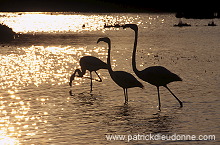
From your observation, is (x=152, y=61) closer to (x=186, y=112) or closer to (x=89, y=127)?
(x=186, y=112)

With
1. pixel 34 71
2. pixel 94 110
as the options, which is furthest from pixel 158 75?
pixel 34 71

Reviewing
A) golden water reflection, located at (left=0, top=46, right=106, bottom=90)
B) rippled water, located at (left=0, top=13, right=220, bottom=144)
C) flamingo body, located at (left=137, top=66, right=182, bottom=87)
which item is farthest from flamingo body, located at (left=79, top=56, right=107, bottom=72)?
flamingo body, located at (left=137, top=66, right=182, bottom=87)

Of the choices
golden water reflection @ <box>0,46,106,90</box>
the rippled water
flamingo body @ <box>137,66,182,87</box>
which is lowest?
the rippled water

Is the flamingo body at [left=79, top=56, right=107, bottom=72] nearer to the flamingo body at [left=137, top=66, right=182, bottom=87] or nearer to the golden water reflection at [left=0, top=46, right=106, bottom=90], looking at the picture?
the golden water reflection at [left=0, top=46, right=106, bottom=90]

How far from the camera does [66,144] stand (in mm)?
13438

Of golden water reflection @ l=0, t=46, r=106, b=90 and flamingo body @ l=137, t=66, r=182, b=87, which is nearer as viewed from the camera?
flamingo body @ l=137, t=66, r=182, b=87

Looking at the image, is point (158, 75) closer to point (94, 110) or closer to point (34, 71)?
point (94, 110)

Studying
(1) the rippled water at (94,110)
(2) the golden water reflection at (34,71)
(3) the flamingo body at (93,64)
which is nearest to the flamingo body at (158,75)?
(1) the rippled water at (94,110)

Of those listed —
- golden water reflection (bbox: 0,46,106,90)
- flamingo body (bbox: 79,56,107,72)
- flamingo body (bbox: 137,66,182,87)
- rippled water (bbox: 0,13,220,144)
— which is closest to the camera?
rippled water (bbox: 0,13,220,144)

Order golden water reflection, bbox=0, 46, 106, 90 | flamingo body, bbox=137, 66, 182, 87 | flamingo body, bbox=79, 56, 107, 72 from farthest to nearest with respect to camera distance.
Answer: golden water reflection, bbox=0, 46, 106, 90
flamingo body, bbox=79, 56, 107, 72
flamingo body, bbox=137, 66, 182, 87

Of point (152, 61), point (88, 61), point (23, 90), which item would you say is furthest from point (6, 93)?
point (152, 61)

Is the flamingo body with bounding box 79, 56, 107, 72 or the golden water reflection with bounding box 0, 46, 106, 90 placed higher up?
the flamingo body with bounding box 79, 56, 107, 72

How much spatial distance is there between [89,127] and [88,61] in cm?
769

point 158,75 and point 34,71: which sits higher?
point 158,75
